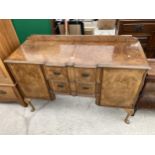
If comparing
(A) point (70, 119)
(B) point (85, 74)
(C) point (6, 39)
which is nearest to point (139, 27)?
(B) point (85, 74)

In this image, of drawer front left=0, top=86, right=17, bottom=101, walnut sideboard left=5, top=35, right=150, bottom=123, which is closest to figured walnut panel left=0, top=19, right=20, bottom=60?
walnut sideboard left=5, top=35, right=150, bottom=123

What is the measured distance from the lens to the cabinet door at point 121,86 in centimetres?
117

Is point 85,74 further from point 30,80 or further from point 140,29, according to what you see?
point 140,29

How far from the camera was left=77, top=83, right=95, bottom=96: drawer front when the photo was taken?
1376 mm

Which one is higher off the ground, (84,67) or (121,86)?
(84,67)

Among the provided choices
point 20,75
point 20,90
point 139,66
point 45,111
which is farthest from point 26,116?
point 139,66

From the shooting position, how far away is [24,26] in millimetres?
2350

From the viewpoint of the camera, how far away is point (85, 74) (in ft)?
4.13

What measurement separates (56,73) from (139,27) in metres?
1.25

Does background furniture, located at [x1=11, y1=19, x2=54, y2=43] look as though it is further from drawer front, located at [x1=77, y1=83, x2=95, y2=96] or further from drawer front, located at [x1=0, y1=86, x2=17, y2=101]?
drawer front, located at [x1=77, y1=83, x2=95, y2=96]

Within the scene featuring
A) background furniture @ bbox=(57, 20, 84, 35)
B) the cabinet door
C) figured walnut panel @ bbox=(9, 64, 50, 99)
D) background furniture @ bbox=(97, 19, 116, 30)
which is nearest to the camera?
the cabinet door

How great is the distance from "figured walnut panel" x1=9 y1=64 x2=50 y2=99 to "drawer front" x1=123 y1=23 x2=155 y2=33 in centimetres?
123
